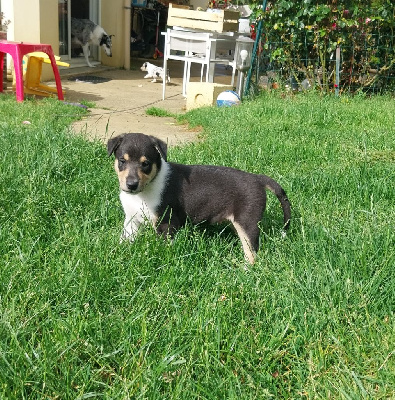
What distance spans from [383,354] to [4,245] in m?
2.14

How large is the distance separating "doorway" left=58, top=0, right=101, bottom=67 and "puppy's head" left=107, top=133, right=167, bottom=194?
35.7 ft

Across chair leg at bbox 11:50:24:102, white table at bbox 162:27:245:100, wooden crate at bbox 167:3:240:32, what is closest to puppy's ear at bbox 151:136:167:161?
chair leg at bbox 11:50:24:102

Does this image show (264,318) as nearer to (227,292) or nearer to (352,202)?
(227,292)

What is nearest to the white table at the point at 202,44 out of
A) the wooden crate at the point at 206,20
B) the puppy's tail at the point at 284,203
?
the wooden crate at the point at 206,20

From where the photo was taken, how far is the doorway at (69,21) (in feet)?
44.4

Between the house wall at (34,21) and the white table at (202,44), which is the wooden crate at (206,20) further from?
the house wall at (34,21)

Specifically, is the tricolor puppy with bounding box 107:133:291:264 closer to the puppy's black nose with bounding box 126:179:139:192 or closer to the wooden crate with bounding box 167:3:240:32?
the puppy's black nose with bounding box 126:179:139:192

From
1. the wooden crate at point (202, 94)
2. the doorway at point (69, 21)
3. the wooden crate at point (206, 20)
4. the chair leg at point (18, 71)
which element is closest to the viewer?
the chair leg at point (18, 71)

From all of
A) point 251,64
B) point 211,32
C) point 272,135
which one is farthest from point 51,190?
point 211,32

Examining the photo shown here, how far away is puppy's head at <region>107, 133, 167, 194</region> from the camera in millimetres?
3438

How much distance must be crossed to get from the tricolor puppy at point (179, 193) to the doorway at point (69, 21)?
10982mm

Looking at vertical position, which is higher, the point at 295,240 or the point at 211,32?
the point at 211,32

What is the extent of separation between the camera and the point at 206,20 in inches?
418

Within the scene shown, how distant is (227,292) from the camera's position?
2809 mm
